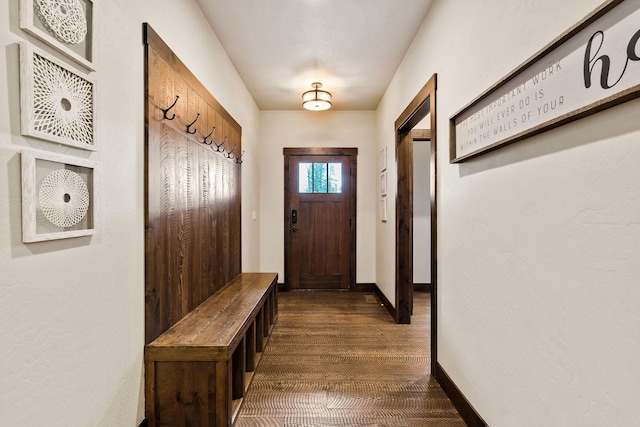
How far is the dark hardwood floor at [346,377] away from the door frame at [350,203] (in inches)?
46.8

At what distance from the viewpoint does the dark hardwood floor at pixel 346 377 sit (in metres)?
1.89

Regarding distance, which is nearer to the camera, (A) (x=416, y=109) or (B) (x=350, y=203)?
(A) (x=416, y=109)

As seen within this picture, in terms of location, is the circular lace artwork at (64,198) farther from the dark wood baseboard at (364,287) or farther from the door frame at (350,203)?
the dark wood baseboard at (364,287)

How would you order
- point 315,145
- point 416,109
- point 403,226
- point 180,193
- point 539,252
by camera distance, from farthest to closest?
1. point 315,145
2. point 403,226
3. point 416,109
4. point 180,193
5. point 539,252

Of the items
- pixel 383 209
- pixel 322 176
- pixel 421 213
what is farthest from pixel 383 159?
pixel 421 213

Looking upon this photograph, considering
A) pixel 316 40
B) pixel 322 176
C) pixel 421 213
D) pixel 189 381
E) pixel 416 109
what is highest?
pixel 316 40

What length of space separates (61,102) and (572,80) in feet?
5.35

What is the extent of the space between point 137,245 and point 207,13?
1.81 m

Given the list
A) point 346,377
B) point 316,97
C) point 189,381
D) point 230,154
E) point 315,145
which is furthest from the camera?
point 315,145

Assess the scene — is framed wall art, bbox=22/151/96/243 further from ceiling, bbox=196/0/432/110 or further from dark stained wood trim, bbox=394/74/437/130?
dark stained wood trim, bbox=394/74/437/130

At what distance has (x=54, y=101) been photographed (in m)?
1.08

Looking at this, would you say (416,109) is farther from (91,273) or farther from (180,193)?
(91,273)

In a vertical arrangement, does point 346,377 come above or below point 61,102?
below

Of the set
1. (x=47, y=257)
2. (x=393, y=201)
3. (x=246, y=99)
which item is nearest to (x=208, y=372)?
(x=47, y=257)
